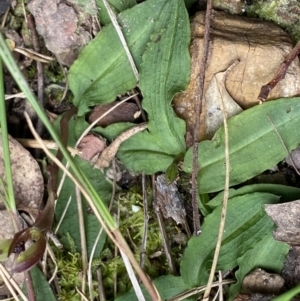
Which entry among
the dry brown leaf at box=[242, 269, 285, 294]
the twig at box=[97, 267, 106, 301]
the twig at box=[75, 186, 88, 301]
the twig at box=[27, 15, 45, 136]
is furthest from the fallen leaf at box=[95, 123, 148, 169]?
the dry brown leaf at box=[242, 269, 285, 294]

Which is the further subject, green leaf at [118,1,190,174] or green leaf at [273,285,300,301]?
green leaf at [118,1,190,174]

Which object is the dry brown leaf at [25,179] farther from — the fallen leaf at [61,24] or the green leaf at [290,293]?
the green leaf at [290,293]

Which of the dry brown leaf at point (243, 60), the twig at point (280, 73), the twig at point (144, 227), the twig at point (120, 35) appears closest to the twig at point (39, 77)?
the twig at point (120, 35)

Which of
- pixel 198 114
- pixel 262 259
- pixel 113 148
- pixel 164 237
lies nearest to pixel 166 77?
pixel 198 114

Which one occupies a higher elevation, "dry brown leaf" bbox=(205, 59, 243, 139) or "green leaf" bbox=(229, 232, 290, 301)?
"dry brown leaf" bbox=(205, 59, 243, 139)

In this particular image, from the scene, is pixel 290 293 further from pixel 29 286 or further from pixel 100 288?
pixel 29 286

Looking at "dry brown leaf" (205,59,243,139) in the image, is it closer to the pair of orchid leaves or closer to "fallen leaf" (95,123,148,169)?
"fallen leaf" (95,123,148,169)
